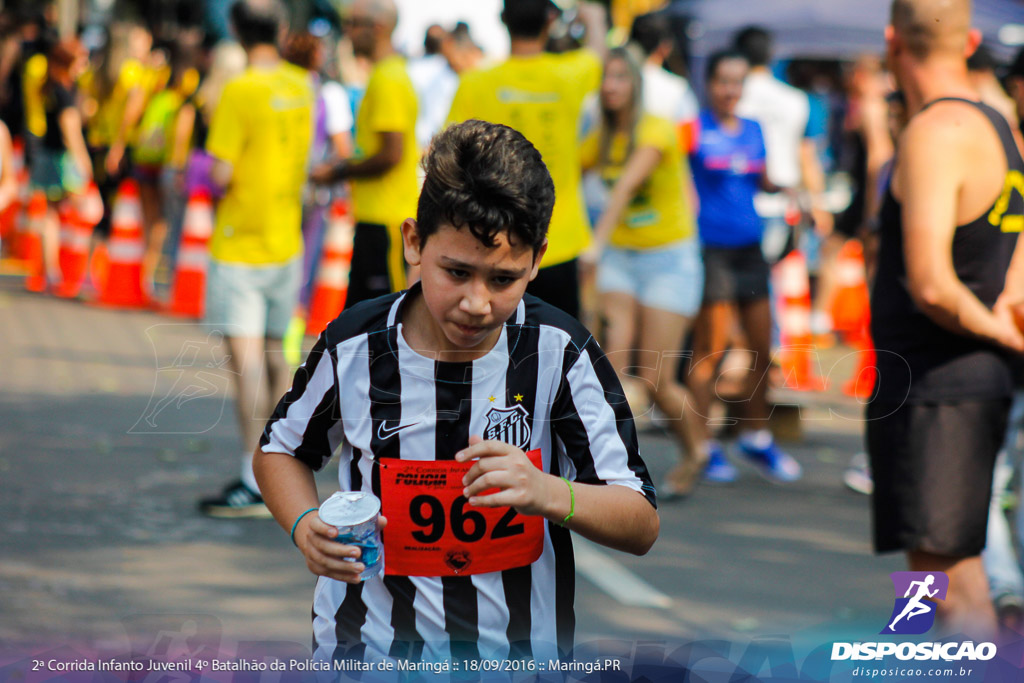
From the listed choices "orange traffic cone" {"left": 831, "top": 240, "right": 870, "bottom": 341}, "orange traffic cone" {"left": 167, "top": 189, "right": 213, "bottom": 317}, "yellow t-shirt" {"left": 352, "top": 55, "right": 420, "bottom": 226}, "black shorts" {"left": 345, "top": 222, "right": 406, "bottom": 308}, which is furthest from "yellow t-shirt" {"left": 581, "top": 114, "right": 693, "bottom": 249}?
"orange traffic cone" {"left": 831, "top": 240, "right": 870, "bottom": 341}

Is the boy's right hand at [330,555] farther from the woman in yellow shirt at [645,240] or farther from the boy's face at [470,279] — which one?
the woman in yellow shirt at [645,240]

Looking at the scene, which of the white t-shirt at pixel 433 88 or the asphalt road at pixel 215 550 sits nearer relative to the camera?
the asphalt road at pixel 215 550

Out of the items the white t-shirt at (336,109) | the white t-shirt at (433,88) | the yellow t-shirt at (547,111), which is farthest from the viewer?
the white t-shirt at (433,88)

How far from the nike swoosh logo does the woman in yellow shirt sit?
13.1 ft

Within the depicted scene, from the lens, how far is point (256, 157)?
626cm

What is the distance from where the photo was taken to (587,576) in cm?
529

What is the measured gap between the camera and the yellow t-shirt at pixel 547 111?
5.43m

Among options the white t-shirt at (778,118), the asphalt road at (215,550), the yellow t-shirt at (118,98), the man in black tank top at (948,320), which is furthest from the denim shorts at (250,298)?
the yellow t-shirt at (118,98)

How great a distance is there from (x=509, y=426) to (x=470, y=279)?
1.13ft

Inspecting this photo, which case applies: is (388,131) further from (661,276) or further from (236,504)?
(236,504)

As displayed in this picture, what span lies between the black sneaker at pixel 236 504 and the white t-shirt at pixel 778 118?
18.3 feet

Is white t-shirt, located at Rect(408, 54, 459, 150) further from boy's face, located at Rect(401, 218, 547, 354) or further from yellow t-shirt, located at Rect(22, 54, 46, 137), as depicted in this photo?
boy's face, located at Rect(401, 218, 547, 354)

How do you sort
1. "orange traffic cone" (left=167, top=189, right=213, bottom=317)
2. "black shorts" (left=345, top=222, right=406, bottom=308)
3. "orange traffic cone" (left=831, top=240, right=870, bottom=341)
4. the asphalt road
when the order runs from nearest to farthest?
1. the asphalt road
2. "black shorts" (left=345, top=222, right=406, bottom=308)
3. "orange traffic cone" (left=167, top=189, right=213, bottom=317)
4. "orange traffic cone" (left=831, top=240, right=870, bottom=341)

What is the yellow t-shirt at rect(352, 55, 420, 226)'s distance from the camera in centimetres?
624
